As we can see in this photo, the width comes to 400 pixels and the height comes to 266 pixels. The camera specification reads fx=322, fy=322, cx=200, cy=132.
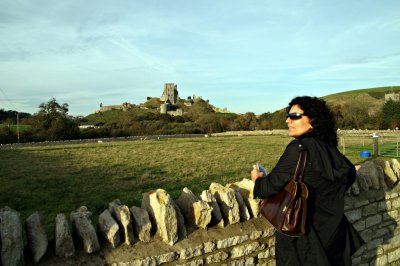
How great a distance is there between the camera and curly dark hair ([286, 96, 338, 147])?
315 cm

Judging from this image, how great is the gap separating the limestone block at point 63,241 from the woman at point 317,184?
1.76 m

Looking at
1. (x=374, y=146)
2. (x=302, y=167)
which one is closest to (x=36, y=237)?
(x=302, y=167)

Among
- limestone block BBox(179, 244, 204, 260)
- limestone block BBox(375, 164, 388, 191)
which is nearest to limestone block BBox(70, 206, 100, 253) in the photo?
limestone block BBox(179, 244, 204, 260)

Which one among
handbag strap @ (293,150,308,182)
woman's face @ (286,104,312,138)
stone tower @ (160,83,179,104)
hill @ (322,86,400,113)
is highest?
stone tower @ (160,83,179,104)

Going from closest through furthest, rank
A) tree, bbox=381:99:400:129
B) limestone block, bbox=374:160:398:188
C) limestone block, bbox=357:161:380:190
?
limestone block, bbox=357:161:380:190 < limestone block, bbox=374:160:398:188 < tree, bbox=381:99:400:129

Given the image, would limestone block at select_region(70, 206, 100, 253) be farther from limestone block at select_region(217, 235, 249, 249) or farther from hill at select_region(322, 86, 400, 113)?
hill at select_region(322, 86, 400, 113)

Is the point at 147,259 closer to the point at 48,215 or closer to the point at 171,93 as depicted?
the point at 48,215

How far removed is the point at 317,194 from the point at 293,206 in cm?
33

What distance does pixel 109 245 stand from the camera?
3.09 metres

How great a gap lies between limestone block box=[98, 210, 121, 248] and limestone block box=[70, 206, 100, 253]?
0.42ft

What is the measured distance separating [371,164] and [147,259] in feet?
13.4

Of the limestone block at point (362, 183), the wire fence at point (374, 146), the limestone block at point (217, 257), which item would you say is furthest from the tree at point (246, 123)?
the limestone block at point (217, 257)

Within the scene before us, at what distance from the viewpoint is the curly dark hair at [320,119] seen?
3.15 metres

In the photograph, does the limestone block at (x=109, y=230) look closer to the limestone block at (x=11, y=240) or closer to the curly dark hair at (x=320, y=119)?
the limestone block at (x=11, y=240)
